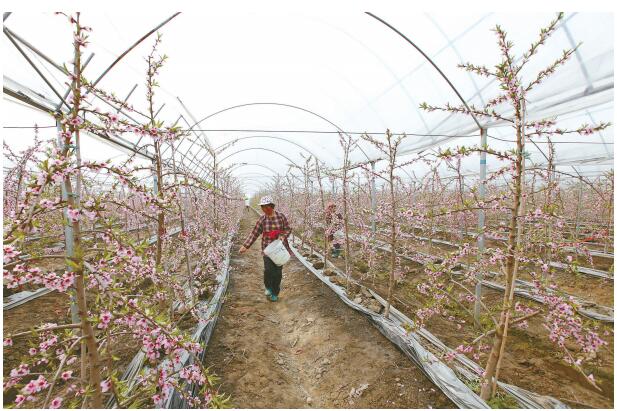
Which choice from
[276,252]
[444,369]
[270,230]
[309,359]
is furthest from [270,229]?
[444,369]

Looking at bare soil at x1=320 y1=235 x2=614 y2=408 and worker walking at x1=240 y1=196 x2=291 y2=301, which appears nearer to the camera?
bare soil at x1=320 y1=235 x2=614 y2=408

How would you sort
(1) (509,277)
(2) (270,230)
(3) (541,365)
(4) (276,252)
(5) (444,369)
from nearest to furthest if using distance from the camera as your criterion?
(1) (509,277), (5) (444,369), (3) (541,365), (4) (276,252), (2) (270,230)

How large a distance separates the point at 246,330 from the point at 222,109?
19.9 ft

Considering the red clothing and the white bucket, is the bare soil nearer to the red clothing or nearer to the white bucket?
the white bucket

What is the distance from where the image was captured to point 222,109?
8078 millimetres

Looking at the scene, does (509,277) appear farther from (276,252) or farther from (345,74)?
(345,74)

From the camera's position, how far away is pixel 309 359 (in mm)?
3998

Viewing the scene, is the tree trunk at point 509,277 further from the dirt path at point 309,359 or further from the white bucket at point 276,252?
the white bucket at point 276,252

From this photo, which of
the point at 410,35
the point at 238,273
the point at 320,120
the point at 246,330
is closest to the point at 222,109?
the point at 320,120

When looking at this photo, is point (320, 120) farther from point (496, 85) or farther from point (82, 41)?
point (82, 41)

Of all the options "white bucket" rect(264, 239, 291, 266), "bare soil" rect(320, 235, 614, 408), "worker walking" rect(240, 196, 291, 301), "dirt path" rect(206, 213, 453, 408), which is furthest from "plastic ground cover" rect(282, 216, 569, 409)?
"worker walking" rect(240, 196, 291, 301)

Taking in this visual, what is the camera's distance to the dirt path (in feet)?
10.2

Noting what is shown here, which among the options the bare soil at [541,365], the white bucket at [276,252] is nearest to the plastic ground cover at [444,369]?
the bare soil at [541,365]

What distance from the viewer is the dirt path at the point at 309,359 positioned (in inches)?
122
